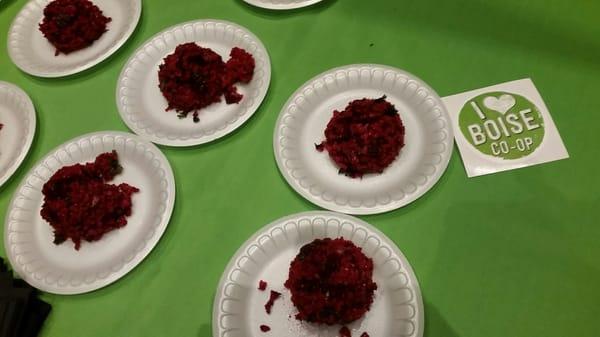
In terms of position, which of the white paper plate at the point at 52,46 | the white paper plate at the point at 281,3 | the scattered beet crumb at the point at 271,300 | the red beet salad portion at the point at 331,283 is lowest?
the scattered beet crumb at the point at 271,300

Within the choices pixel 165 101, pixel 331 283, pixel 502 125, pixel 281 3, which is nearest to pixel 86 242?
pixel 165 101

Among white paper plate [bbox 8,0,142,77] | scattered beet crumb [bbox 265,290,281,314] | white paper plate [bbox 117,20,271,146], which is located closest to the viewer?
scattered beet crumb [bbox 265,290,281,314]

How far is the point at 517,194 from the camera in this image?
5.13 ft

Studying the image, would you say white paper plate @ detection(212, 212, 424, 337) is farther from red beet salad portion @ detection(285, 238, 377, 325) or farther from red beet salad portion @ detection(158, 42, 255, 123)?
red beet salad portion @ detection(158, 42, 255, 123)

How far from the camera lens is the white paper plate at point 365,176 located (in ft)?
5.17

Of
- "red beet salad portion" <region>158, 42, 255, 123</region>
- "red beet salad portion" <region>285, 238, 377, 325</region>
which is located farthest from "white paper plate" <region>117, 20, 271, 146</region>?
"red beet salad portion" <region>285, 238, 377, 325</region>

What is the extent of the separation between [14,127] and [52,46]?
53 centimetres

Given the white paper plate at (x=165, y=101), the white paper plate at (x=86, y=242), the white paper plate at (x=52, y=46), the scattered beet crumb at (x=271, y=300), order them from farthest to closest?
the white paper plate at (x=52, y=46), the white paper plate at (x=165, y=101), the white paper plate at (x=86, y=242), the scattered beet crumb at (x=271, y=300)

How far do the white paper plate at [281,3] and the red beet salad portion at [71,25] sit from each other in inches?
34.0

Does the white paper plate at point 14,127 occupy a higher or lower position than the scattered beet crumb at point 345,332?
higher

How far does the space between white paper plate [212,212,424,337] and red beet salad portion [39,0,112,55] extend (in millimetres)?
1538

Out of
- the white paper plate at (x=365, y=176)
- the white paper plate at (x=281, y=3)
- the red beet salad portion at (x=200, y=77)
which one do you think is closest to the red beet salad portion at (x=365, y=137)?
the white paper plate at (x=365, y=176)

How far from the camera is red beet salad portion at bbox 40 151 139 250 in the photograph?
1.70m

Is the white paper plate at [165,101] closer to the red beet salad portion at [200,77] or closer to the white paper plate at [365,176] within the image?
the red beet salad portion at [200,77]
